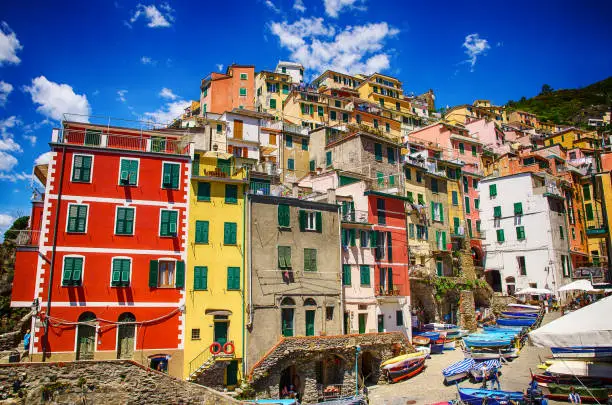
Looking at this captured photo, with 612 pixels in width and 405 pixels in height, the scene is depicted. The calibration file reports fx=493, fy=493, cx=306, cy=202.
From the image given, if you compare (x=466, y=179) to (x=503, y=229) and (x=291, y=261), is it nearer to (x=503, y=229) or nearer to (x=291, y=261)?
(x=503, y=229)

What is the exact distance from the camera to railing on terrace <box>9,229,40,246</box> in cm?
3144

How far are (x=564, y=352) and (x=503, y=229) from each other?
104 feet

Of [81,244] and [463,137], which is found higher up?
[463,137]

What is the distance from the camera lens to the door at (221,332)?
34.0 meters

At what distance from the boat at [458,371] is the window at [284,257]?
13.5 m

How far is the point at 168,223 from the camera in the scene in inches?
1342

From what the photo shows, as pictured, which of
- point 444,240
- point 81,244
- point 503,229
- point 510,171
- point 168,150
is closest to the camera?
point 81,244

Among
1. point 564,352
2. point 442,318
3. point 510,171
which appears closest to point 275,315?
point 564,352

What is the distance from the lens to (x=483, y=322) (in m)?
52.7

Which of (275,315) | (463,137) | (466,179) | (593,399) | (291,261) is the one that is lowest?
(593,399)

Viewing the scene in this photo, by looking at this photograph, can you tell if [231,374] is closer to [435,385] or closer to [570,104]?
[435,385]

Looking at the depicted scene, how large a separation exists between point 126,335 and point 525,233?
46.1m

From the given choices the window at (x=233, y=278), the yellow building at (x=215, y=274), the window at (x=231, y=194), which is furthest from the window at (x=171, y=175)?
the window at (x=233, y=278)

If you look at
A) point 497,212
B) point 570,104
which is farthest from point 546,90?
point 497,212
